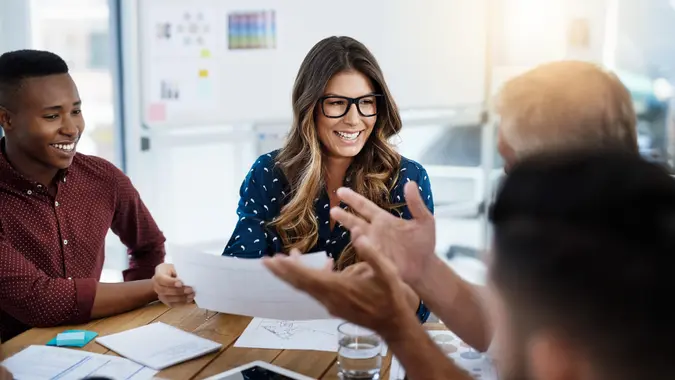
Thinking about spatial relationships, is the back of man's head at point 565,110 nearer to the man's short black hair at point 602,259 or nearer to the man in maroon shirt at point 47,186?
the man's short black hair at point 602,259

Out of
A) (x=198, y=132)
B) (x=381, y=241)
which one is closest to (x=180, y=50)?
(x=198, y=132)

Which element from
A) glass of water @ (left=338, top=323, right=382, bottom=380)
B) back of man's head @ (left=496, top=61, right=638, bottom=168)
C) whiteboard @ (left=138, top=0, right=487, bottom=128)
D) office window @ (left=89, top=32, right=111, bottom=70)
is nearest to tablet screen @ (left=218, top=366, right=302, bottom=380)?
glass of water @ (left=338, top=323, right=382, bottom=380)

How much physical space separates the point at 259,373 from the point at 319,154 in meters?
0.91

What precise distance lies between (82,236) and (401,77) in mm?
2215

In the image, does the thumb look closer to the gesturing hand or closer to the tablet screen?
the gesturing hand

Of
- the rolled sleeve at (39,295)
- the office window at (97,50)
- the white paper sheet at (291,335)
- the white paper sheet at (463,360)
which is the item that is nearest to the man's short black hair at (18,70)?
the rolled sleeve at (39,295)

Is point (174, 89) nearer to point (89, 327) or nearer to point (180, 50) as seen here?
point (180, 50)

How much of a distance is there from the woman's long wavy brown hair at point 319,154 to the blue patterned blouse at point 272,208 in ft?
0.08

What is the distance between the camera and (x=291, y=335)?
5.11 feet

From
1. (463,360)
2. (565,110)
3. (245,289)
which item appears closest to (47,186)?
(245,289)

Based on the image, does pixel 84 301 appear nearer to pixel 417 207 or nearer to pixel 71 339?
pixel 71 339

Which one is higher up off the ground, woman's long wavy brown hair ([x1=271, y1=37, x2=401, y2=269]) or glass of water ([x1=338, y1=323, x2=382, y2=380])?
woman's long wavy brown hair ([x1=271, y1=37, x2=401, y2=269])

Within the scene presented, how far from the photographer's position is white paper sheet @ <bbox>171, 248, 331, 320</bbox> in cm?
142

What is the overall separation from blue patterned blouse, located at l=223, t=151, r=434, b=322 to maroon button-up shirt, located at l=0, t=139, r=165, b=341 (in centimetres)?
38
